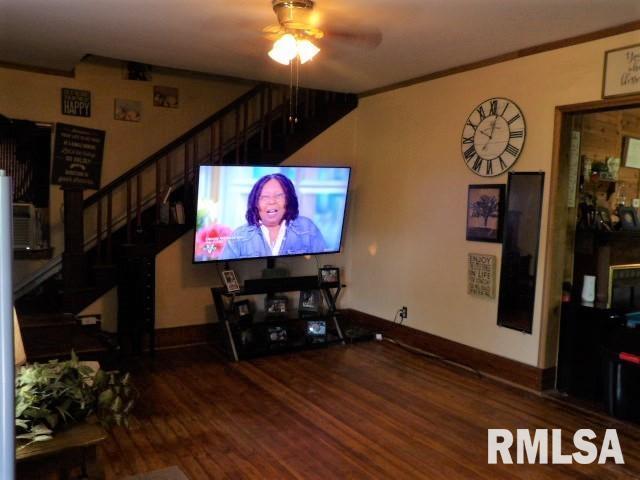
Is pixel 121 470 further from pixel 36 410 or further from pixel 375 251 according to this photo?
pixel 375 251

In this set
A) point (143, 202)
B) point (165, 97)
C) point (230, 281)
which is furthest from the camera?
point (165, 97)

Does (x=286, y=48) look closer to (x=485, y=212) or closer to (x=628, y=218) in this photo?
(x=485, y=212)

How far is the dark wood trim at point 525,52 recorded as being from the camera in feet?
11.2

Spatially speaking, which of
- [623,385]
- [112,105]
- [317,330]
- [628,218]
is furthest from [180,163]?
[623,385]

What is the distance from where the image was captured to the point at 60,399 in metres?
2.02

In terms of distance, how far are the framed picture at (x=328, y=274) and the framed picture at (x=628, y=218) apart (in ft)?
8.32

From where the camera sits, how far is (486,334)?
434cm

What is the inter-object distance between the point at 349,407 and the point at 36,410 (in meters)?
2.16

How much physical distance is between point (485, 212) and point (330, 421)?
6.87ft

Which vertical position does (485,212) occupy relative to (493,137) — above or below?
below

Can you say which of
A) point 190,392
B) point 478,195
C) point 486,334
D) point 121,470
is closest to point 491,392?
point 486,334

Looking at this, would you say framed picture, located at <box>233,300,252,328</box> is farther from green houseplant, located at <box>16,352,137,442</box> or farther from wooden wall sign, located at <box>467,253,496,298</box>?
green houseplant, located at <box>16,352,137,442</box>

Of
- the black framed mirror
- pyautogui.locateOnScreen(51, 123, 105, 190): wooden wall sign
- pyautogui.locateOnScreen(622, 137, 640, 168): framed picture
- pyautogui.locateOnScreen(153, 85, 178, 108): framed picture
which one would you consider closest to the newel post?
pyautogui.locateOnScreen(51, 123, 105, 190): wooden wall sign

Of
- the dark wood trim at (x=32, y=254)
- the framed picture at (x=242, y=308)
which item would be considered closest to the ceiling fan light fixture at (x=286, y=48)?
the framed picture at (x=242, y=308)
